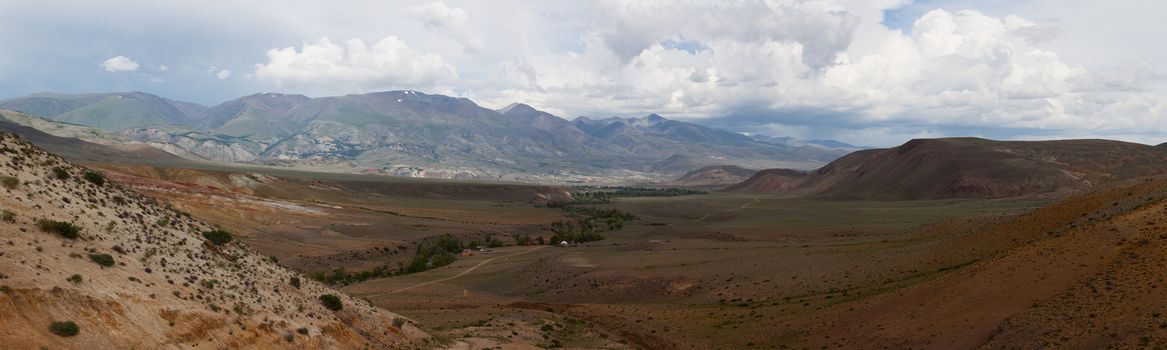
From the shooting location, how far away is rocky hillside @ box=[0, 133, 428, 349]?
688 inches

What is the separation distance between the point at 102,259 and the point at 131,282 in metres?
1.08

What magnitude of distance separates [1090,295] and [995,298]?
3.61 meters

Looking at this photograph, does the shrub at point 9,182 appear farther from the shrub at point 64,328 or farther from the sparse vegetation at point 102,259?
the shrub at point 64,328

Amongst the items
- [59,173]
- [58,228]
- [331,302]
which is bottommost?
[331,302]

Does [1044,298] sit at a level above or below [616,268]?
above

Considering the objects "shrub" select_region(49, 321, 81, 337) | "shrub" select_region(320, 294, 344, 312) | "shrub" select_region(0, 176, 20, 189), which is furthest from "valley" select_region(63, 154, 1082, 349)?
"shrub" select_region(0, 176, 20, 189)

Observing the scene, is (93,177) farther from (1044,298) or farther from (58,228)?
(1044,298)

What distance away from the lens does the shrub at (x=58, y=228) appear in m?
20.6

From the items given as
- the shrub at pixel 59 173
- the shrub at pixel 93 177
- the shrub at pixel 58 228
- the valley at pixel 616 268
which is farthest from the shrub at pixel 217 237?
the valley at pixel 616 268

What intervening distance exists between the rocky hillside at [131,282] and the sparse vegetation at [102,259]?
4 centimetres

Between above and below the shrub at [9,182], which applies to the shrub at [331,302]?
below

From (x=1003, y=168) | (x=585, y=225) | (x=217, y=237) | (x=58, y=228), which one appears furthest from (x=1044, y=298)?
(x=1003, y=168)

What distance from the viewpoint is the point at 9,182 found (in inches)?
869

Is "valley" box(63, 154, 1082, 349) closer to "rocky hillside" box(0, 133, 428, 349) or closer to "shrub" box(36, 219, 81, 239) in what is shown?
"rocky hillside" box(0, 133, 428, 349)
